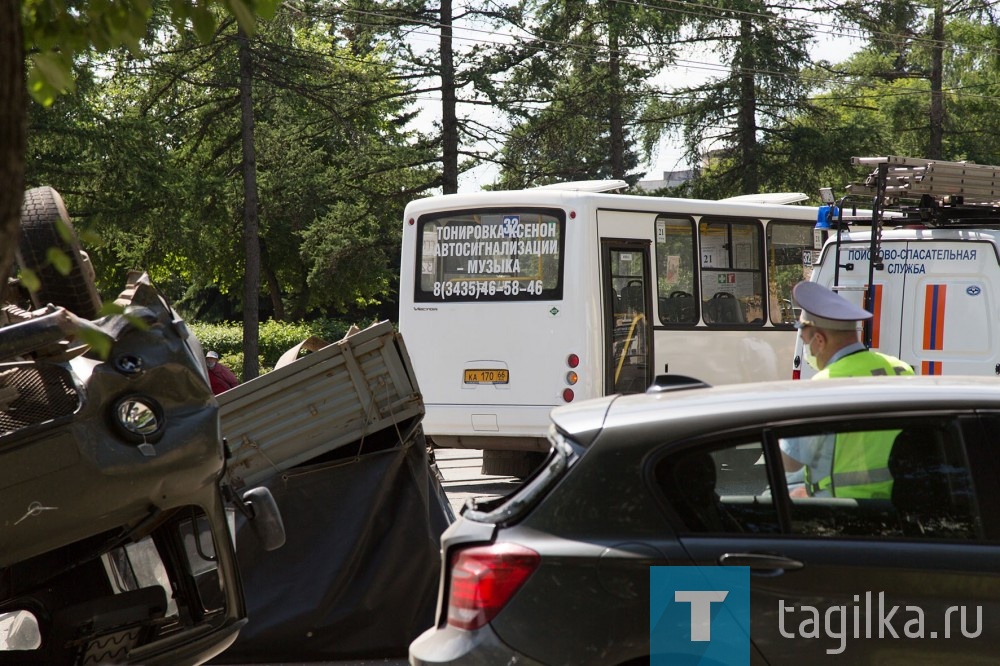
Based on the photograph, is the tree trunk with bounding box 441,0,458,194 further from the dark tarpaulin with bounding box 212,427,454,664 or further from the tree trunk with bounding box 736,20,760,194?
the dark tarpaulin with bounding box 212,427,454,664

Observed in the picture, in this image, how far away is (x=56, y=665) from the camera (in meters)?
4.79

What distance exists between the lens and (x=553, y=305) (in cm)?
1310

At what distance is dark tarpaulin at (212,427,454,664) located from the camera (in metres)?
6.29

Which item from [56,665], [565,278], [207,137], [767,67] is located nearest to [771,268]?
[565,278]

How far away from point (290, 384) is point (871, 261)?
17.2ft

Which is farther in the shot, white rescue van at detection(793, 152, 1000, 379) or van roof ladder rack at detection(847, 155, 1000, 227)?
van roof ladder rack at detection(847, 155, 1000, 227)

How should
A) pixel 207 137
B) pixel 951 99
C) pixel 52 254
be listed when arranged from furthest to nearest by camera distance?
pixel 951 99 → pixel 207 137 → pixel 52 254

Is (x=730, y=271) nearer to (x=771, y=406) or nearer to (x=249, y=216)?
(x=771, y=406)

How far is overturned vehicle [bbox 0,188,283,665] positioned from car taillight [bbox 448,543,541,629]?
4.02 ft

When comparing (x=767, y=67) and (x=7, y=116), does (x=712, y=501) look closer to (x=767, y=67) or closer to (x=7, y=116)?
(x=7, y=116)

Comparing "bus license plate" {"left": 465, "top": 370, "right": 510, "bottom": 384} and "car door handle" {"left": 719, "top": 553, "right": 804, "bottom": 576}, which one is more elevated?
"car door handle" {"left": 719, "top": 553, "right": 804, "bottom": 576}

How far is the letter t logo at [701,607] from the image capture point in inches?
139

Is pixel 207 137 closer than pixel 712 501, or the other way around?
pixel 712 501

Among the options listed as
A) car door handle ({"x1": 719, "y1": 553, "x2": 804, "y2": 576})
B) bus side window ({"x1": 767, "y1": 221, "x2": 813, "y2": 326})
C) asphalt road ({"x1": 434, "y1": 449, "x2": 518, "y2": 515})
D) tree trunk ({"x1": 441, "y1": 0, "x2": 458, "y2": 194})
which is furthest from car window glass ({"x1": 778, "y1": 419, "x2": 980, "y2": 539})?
tree trunk ({"x1": 441, "y1": 0, "x2": 458, "y2": 194})
